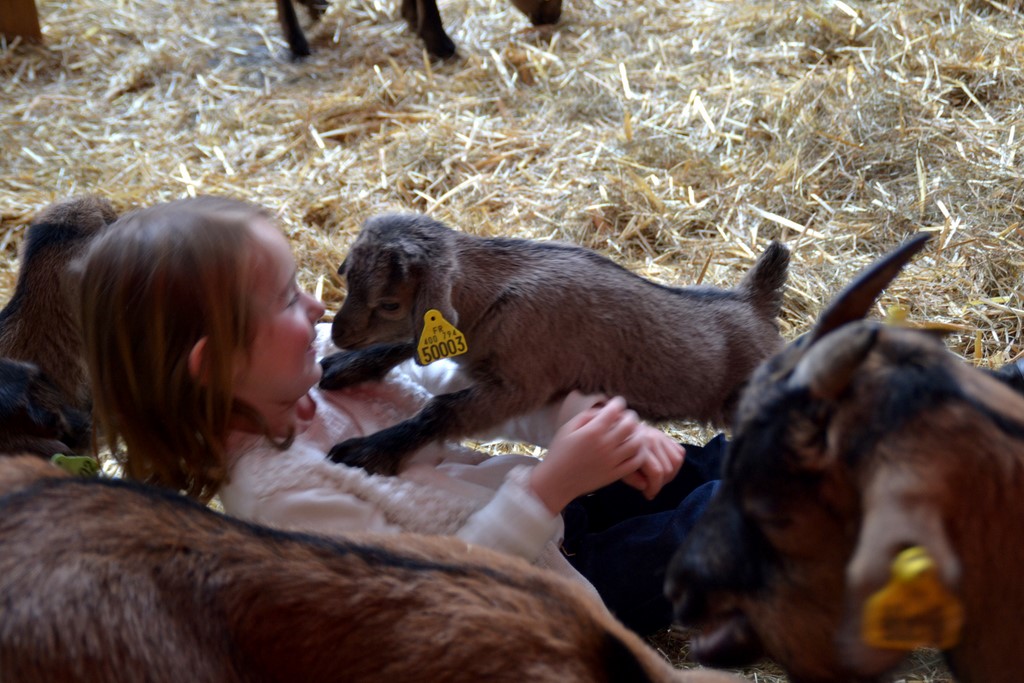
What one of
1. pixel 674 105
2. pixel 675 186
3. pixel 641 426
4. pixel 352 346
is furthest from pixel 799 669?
pixel 674 105

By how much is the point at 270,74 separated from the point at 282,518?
200 inches

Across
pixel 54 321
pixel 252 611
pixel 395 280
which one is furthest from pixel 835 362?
pixel 54 321

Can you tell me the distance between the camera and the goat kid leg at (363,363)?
3301 millimetres

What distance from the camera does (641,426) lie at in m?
2.78

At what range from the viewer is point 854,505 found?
1618mm

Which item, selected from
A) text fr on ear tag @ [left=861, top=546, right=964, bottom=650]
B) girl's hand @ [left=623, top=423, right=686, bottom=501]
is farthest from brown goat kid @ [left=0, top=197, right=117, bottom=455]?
text fr on ear tag @ [left=861, top=546, right=964, bottom=650]

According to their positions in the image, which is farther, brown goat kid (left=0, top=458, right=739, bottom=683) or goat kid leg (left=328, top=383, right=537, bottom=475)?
goat kid leg (left=328, top=383, right=537, bottom=475)

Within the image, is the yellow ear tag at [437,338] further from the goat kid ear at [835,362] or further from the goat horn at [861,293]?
the goat kid ear at [835,362]

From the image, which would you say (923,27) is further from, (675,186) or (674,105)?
(675,186)

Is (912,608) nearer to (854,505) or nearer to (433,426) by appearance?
(854,505)

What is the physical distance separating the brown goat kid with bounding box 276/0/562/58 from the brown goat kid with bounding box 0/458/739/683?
5401mm

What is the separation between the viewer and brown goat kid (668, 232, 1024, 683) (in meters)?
1.49

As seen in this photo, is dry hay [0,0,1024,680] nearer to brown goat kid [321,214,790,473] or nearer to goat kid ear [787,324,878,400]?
brown goat kid [321,214,790,473]

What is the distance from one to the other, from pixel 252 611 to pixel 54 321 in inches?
102
